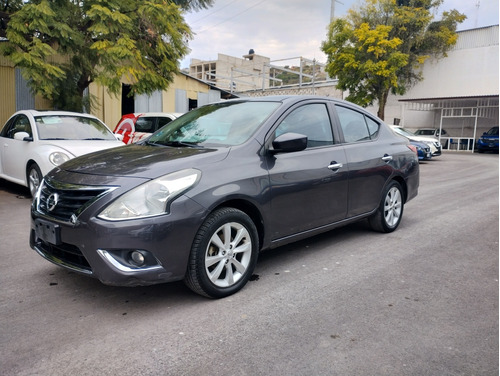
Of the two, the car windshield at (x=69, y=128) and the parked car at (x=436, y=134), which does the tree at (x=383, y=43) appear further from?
the car windshield at (x=69, y=128)

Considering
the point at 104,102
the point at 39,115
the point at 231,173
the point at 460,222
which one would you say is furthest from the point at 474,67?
the point at 231,173

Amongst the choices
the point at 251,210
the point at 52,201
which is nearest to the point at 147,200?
the point at 52,201

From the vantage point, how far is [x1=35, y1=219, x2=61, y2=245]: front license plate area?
3.23 meters

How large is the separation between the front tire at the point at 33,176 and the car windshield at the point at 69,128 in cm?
58

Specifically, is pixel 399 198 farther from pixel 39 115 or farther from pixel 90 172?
pixel 39 115

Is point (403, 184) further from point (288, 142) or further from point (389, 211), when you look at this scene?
point (288, 142)

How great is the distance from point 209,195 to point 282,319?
3.47 feet

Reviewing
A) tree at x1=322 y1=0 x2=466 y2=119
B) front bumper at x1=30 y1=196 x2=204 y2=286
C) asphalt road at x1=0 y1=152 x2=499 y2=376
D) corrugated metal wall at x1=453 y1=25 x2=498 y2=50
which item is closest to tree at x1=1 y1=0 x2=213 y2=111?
asphalt road at x1=0 y1=152 x2=499 y2=376

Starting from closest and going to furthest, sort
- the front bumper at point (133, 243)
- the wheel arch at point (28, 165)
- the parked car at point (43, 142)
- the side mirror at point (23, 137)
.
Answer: the front bumper at point (133, 243) → the parked car at point (43, 142) → the wheel arch at point (28, 165) → the side mirror at point (23, 137)

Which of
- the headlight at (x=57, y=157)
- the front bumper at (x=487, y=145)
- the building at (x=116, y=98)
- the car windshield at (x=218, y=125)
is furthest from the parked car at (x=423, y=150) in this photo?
the car windshield at (x=218, y=125)

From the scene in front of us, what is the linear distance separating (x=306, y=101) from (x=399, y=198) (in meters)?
2.11

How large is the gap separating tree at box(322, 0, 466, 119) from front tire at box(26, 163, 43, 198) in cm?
2080

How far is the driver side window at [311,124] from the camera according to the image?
4.21 meters

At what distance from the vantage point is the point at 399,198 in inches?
225
